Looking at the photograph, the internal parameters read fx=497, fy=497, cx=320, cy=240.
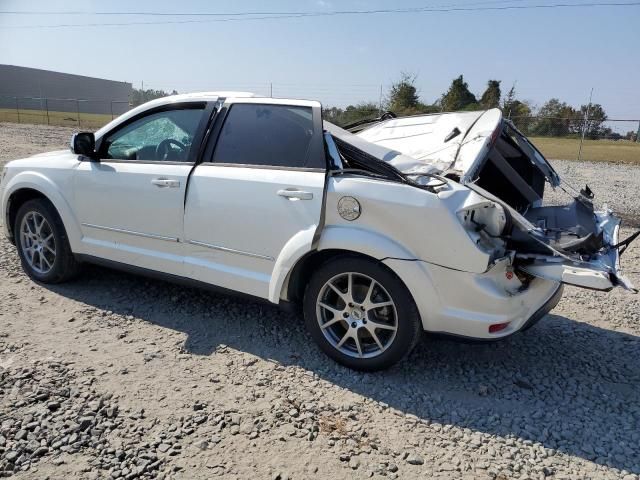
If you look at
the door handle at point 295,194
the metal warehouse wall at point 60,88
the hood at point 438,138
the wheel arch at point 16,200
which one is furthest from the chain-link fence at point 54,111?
the door handle at point 295,194

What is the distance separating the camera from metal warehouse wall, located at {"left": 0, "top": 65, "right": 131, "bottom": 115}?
183ft

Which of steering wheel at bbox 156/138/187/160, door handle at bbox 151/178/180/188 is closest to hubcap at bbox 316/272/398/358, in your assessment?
door handle at bbox 151/178/180/188

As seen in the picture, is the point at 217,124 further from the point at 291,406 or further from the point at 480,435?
the point at 480,435

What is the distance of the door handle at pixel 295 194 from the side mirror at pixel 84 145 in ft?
6.20

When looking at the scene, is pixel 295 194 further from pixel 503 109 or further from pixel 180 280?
pixel 503 109

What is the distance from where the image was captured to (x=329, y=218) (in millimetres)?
3158

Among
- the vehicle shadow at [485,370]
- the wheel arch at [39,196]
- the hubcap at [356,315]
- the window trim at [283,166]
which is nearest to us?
the vehicle shadow at [485,370]

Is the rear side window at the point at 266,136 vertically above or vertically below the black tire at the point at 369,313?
above

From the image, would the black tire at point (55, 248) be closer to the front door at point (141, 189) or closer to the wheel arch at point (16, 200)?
the wheel arch at point (16, 200)

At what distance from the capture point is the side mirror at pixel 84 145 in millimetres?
4086

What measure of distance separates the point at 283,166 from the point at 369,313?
1.15 metres

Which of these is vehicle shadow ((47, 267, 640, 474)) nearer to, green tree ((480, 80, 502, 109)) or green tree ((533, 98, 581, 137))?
green tree ((533, 98, 581, 137))

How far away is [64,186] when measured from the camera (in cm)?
425

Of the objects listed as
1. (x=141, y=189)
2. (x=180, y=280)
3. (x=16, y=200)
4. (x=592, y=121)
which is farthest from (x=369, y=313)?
(x=592, y=121)
